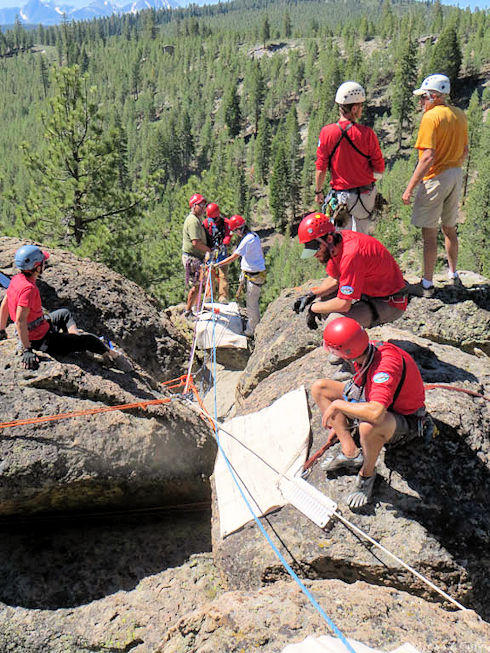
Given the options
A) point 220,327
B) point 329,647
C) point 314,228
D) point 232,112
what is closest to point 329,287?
point 314,228

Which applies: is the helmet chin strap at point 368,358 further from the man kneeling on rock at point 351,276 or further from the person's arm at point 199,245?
the person's arm at point 199,245

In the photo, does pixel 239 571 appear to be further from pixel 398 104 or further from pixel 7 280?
pixel 398 104

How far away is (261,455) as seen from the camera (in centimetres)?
509

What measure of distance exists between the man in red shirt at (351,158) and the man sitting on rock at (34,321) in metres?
3.75

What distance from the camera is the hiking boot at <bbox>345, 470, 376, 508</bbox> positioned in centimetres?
410

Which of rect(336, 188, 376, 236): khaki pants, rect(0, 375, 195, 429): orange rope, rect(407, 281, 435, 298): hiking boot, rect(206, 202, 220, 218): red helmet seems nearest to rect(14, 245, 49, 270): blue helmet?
rect(0, 375, 195, 429): orange rope

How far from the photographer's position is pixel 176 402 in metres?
6.33

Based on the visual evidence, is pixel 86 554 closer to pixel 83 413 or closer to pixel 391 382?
pixel 83 413

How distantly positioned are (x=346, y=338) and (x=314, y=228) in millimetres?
1476

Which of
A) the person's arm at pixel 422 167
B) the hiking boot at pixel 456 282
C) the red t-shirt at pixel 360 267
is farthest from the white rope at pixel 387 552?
→ the hiking boot at pixel 456 282

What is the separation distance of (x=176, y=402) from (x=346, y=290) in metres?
2.80

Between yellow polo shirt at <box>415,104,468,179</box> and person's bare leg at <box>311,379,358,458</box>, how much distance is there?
11.5ft

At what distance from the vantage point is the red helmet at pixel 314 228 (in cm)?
474

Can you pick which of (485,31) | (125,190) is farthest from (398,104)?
(125,190)
